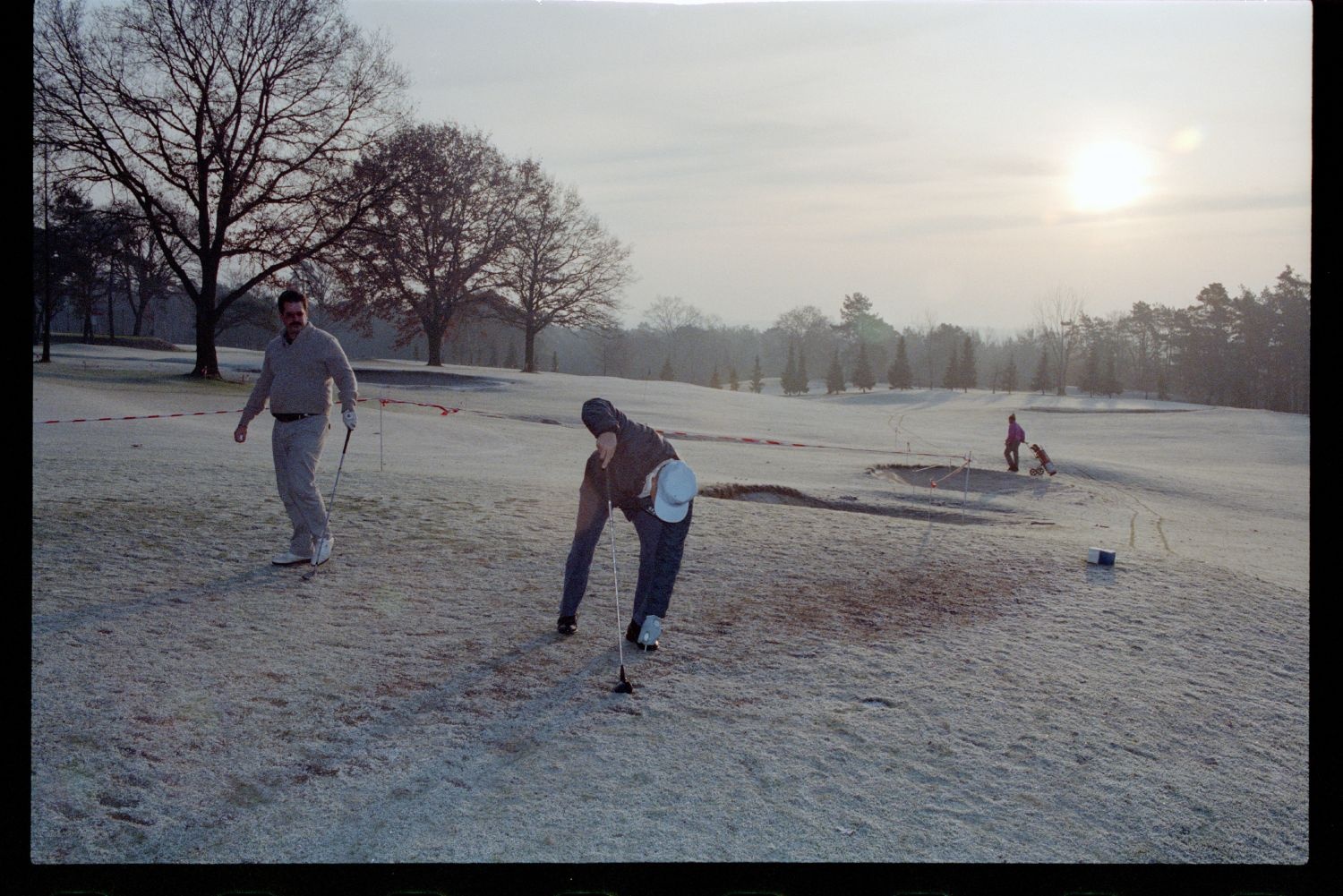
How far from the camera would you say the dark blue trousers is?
16.2ft

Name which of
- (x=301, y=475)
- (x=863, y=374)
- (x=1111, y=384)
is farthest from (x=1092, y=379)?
(x=301, y=475)

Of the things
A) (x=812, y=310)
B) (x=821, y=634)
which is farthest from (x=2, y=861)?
(x=812, y=310)

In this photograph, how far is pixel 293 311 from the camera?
6133 millimetres

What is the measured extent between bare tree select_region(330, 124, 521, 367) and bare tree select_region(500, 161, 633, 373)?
638 mm

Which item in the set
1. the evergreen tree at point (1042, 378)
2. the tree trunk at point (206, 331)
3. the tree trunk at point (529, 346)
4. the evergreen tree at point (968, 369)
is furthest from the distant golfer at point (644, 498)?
the evergreen tree at point (968, 369)

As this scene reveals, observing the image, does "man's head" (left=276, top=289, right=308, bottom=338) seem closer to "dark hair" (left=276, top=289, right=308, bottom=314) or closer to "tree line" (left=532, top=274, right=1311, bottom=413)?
"dark hair" (left=276, top=289, right=308, bottom=314)

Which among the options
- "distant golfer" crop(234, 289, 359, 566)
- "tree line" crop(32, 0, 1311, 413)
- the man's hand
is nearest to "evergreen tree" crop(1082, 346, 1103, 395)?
"tree line" crop(32, 0, 1311, 413)

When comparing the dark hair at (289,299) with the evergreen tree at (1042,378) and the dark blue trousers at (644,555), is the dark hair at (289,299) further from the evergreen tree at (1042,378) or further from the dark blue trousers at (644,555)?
the evergreen tree at (1042,378)

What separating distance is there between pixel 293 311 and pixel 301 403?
0.60 m

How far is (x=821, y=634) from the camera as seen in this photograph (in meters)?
5.41

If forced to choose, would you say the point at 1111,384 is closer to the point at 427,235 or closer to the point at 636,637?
the point at 427,235

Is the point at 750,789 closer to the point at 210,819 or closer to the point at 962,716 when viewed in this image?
the point at 962,716

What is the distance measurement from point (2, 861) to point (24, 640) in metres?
0.57

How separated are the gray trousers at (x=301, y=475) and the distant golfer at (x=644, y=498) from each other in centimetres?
215
